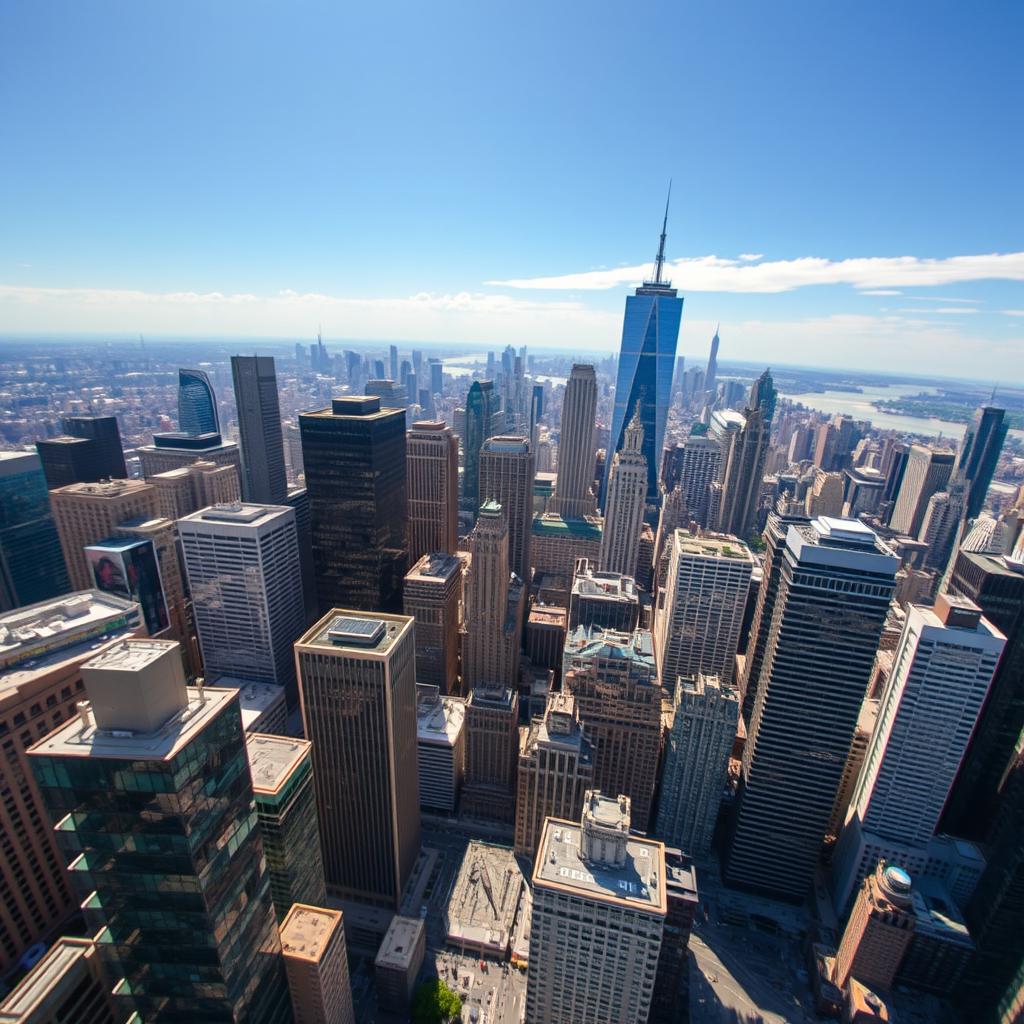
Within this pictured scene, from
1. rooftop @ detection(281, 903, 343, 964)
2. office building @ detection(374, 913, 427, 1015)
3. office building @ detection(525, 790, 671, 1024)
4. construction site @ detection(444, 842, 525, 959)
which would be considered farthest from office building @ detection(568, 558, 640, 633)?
rooftop @ detection(281, 903, 343, 964)

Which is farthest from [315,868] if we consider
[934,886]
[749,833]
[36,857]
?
[934,886]

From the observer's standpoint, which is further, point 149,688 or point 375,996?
point 375,996

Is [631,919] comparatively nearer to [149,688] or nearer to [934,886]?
[149,688]

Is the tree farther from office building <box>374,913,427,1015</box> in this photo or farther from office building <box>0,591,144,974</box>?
office building <box>0,591,144,974</box>

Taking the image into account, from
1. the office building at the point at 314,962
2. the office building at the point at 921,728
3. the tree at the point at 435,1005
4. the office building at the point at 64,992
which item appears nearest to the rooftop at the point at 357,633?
the office building at the point at 314,962

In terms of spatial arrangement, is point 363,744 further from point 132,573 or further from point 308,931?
point 132,573
